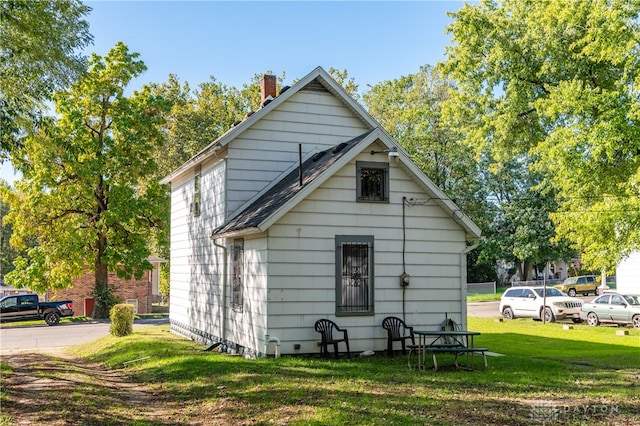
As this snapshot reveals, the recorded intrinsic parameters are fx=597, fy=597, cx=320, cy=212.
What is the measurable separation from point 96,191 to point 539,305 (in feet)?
74.3

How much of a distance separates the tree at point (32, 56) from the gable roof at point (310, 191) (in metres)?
4.95

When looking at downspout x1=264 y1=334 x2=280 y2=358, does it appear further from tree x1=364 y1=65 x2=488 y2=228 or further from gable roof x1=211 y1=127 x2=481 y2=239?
tree x1=364 y1=65 x2=488 y2=228

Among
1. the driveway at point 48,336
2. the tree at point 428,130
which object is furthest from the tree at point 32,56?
the tree at point 428,130

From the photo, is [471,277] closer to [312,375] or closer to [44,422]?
[312,375]

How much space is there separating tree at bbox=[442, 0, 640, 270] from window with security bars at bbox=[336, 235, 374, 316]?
394 inches

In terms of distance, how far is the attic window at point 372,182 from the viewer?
14.2 m

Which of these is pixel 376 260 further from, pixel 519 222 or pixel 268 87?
pixel 519 222

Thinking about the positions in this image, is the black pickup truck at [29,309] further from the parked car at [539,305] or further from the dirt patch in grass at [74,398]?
the parked car at [539,305]

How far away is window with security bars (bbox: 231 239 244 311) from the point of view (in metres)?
14.9

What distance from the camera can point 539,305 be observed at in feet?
89.4

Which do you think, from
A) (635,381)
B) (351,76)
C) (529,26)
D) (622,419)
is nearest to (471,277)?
(351,76)

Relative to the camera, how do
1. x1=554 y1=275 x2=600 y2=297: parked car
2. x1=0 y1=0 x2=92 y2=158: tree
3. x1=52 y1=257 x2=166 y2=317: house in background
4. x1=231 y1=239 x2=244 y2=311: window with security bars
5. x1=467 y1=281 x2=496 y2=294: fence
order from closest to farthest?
x1=0 y1=0 x2=92 y2=158: tree
x1=231 y1=239 x2=244 y2=311: window with security bars
x1=52 y1=257 x2=166 y2=317: house in background
x1=554 y1=275 x2=600 y2=297: parked car
x1=467 y1=281 x2=496 y2=294: fence

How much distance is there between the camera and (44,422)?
8172 millimetres

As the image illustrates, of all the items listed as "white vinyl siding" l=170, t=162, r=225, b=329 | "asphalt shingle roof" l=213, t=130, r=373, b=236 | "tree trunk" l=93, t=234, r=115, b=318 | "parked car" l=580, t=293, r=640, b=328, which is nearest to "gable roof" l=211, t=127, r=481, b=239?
"asphalt shingle roof" l=213, t=130, r=373, b=236
